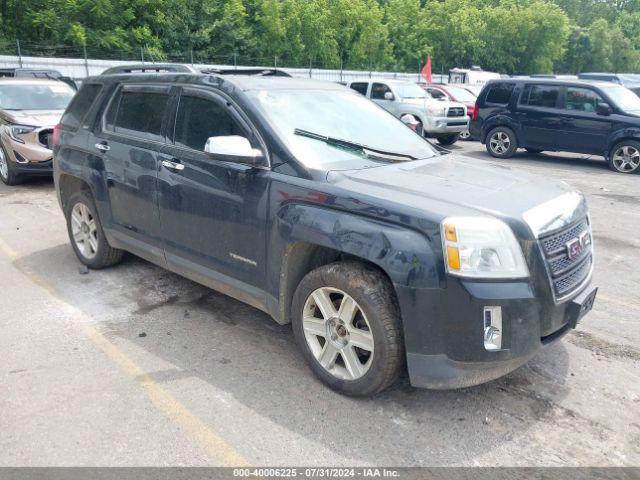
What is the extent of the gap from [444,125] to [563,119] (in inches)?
146

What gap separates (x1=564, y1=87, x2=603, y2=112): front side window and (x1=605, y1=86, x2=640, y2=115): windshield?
30cm

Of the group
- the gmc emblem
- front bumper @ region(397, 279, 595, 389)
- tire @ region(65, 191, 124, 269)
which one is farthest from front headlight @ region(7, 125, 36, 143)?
the gmc emblem

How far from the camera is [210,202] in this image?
3.93 m

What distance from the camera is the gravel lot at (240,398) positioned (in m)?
2.91

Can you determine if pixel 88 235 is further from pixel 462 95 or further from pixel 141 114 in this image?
pixel 462 95

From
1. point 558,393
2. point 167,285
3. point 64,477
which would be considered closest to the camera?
point 64,477

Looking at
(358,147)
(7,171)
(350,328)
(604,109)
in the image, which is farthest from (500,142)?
(350,328)

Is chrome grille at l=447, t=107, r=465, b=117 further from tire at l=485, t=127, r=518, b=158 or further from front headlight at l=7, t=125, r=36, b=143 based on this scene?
front headlight at l=7, t=125, r=36, b=143

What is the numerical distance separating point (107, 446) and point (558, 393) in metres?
2.63

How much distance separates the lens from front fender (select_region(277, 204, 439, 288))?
2.89 m

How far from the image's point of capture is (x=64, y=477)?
272 centimetres

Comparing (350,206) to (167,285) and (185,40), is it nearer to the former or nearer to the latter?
(167,285)

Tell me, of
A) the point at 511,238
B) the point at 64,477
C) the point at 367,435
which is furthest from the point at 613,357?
the point at 64,477

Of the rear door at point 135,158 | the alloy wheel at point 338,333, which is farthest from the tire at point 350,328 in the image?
the rear door at point 135,158
